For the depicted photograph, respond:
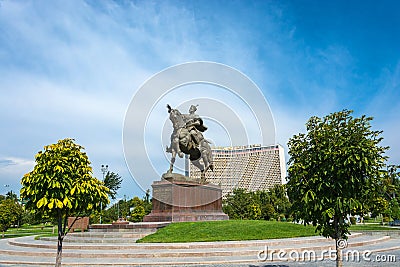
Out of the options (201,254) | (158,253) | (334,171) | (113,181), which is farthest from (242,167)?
(334,171)

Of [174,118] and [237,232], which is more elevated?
[174,118]

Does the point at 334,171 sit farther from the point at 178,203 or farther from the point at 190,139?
the point at 190,139

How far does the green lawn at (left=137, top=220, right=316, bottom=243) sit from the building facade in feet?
19.6

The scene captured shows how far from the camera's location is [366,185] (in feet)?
22.1

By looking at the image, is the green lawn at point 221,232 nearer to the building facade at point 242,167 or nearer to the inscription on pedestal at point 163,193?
the inscription on pedestal at point 163,193

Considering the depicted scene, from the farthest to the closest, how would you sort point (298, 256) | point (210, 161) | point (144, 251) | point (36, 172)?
point (210, 161)
point (144, 251)
point (298, 256)
point (36, 172)

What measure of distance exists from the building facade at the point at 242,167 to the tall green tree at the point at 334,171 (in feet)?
48.0

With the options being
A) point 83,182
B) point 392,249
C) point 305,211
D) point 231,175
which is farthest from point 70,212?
point 231,175

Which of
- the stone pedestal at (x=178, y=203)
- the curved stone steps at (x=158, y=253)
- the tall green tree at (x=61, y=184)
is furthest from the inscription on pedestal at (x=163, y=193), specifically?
the tall green tree at (x=61, y=184)

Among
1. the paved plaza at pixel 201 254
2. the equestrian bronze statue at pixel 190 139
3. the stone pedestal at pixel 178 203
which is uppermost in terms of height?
the equestrian bronze statue at pixel 190 139

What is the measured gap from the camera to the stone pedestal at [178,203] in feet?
60.8

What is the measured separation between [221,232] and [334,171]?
893cm

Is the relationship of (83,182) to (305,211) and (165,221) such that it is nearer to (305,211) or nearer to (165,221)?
(305,211)

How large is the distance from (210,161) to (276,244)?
1033 cm
